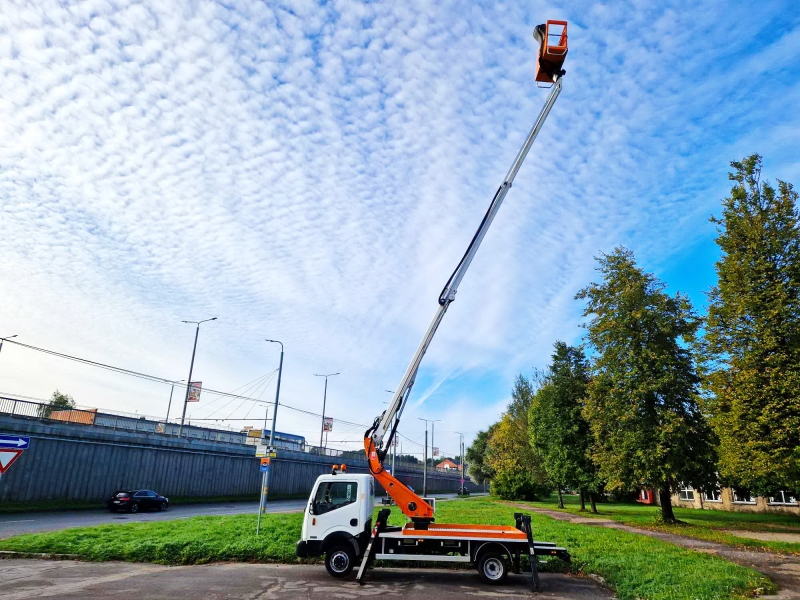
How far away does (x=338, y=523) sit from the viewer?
1224cm

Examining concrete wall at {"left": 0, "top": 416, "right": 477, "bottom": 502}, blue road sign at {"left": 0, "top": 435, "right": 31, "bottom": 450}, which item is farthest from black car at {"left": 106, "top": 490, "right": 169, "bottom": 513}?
blue road sign at {"left": 0, "top": 435, "right": 31, "bottom": 450}

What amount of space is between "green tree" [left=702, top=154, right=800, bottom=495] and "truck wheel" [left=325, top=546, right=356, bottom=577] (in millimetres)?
14382

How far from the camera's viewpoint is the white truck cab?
1198cm

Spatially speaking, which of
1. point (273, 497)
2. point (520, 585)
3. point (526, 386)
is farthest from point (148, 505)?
point (526, 386)

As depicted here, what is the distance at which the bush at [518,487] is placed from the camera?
5050cm

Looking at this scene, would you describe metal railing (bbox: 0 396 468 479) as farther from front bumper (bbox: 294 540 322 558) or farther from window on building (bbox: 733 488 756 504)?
window on building (bbox: 733 488 756 504)

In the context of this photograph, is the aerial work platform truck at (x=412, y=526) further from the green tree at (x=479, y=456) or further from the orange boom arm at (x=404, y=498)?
the green tree at (x=479, y=456)


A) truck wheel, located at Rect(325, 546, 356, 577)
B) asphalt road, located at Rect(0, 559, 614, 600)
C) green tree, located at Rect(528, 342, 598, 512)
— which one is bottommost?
asphalt road, located at Rect(0, 559, 614, 600)

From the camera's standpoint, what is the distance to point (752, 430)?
18.0m

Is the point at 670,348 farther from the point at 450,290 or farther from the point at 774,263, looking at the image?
the point at 450,290

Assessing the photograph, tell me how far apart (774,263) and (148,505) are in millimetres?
33667

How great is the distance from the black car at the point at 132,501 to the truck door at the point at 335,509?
74.0 ft

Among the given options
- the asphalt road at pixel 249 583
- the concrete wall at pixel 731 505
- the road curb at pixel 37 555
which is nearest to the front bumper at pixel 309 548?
the asphalt road at pixel 249 583

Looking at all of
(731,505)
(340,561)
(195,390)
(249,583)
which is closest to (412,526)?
(340,561)
